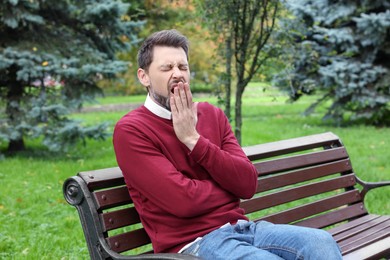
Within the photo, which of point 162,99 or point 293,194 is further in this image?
point 293,194

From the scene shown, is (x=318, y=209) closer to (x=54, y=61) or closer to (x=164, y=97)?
(x=164, y=97)

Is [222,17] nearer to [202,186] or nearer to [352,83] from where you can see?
[202,186]

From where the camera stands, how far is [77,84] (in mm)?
10008

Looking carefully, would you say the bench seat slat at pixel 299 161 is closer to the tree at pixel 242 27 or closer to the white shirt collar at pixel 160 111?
the white shirt collar at pixel 160 111

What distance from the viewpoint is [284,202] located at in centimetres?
387

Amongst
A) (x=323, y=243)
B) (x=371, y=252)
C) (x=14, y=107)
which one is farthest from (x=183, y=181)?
(x=14, y=107)

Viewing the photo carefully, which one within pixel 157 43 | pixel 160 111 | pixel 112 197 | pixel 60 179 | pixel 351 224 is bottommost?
pixel 60 179

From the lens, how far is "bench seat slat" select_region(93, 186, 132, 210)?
112 inches

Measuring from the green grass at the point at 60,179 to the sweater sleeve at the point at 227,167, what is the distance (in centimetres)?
197

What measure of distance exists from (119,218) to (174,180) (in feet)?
1.56

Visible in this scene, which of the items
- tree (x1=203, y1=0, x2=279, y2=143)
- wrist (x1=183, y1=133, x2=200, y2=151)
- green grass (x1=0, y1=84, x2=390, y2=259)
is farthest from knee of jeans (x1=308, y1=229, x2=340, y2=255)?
tree (x1=203, y1=0, x2=279, y2=143)

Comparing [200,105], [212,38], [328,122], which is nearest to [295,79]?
[328,122]

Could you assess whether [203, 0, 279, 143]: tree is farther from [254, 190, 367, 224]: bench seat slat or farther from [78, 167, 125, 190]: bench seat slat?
[78, 167, 125, 190]: bench seat slat

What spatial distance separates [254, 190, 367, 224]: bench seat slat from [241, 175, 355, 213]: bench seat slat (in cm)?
7
